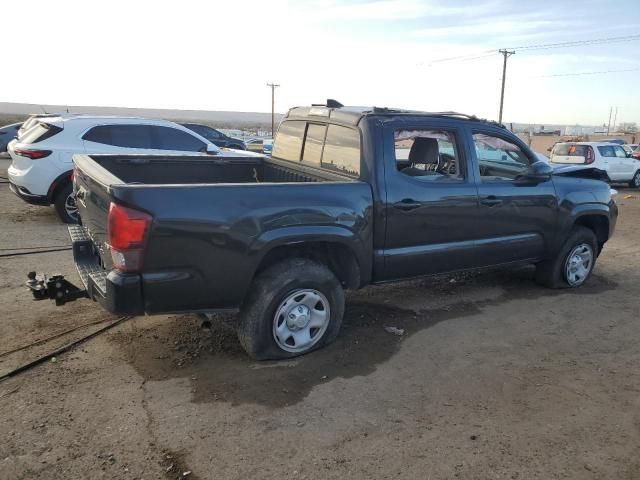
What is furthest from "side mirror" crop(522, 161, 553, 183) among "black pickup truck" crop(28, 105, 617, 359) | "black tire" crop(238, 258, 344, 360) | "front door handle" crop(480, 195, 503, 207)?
"black tire" crop(238, 258, 344, 360)

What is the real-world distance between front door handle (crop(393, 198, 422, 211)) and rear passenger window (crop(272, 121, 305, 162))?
134cm

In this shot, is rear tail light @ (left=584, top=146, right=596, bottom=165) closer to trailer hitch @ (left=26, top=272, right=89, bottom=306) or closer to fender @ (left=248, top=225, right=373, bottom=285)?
fender @ (left=248, top=225, right=373, bottom=285)

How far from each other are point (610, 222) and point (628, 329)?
174cm

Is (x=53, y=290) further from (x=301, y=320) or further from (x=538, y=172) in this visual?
(x=538, y=172)

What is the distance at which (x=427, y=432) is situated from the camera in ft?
10.4

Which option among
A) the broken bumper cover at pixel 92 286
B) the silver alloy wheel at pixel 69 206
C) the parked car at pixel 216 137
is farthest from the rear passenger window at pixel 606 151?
the broken bumper cover at pixel 92 286

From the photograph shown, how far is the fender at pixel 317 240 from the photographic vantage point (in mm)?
3645

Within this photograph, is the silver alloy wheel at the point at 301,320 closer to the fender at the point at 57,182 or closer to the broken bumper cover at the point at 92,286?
the broken bumper cover at the point at 92,286

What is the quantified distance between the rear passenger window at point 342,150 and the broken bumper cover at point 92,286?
1.98m

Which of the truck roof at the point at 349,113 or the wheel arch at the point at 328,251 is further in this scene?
the truck roof at the point at 349,113

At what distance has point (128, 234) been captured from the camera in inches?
126


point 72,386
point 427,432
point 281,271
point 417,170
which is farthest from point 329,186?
point 72,386

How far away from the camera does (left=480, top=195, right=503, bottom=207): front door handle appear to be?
16.1 ft

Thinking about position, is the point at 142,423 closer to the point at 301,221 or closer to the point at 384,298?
the point at 301,221
